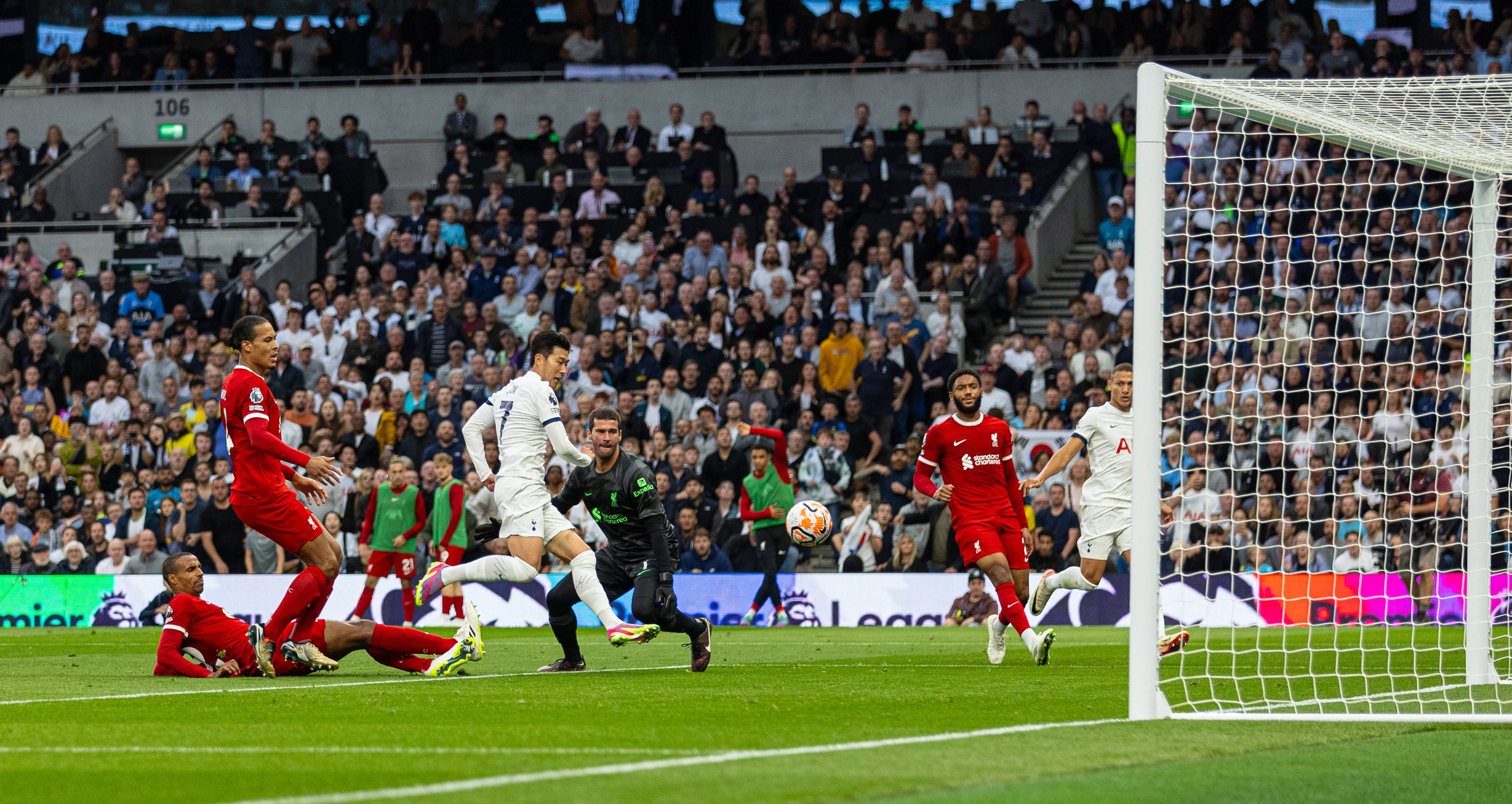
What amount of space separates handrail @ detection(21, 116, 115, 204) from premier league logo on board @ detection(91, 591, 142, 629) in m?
11.5

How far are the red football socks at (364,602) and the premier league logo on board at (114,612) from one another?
3.37m

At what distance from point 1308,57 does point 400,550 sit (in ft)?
46.5

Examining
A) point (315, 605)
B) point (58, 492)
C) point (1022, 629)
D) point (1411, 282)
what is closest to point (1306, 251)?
point (1411, 282)

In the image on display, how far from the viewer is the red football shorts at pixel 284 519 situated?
9.95m

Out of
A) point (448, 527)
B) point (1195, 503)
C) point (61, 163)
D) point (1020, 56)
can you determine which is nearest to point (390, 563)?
point (448, 527)

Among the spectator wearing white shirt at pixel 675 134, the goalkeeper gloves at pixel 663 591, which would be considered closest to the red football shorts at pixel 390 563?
the goalkeeper gloves at pixel 663 591

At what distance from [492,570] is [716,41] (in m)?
21.7

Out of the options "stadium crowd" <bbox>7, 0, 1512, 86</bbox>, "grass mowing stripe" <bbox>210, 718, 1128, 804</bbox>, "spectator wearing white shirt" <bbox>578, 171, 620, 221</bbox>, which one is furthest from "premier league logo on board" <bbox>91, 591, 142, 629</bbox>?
"grass mowing stripe" <bbox>210, 718, 1128, 804</bbox>

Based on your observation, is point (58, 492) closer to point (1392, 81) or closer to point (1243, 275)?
point (1243, 275)

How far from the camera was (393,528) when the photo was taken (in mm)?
17516

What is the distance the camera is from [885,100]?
28.5m

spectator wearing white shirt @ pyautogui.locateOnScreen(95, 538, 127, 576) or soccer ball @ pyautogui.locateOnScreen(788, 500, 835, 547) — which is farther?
spectator wearing white shirt @ pyautogui.locateOnScreen(95, 538, 127, 576)

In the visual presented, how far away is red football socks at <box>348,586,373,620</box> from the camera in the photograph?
17641 millimetres

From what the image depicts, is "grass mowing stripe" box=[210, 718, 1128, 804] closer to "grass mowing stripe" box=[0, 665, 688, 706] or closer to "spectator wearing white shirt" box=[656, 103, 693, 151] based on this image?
"grass mowing stripe" box=[0, 665, 688, 706]
